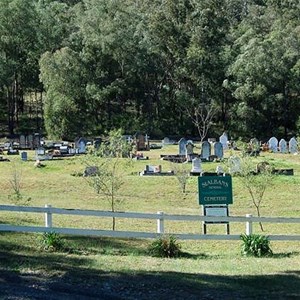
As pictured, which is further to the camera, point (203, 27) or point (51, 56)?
point (203, 27)

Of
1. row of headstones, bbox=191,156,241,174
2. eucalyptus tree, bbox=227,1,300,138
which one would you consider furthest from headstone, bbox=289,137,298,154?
eucalyptus tree, bbox=227,1,300,138

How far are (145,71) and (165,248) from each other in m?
50.6

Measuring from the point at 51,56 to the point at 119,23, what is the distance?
27.8 feet

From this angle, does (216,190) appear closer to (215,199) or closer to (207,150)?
(215,199)

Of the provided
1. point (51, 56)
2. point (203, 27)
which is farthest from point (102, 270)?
point (203, 27)

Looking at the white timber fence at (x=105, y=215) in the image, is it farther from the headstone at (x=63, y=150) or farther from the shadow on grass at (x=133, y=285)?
the headstone at (x=63, y=150)

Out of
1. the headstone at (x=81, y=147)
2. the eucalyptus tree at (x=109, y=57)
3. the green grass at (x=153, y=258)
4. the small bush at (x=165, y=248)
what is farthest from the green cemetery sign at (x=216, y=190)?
the eucalyptus tree at (x=109, y=57)

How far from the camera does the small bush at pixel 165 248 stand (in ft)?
42.2

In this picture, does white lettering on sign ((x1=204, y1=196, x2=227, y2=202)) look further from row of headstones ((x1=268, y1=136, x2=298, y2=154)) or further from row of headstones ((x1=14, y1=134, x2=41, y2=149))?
row of headstones ((x1=14, y1=134, x2=41, y2=149))

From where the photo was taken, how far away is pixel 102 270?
10.4 meters

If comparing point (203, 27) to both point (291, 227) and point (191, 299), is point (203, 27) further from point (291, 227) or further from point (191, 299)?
point (191, 299)

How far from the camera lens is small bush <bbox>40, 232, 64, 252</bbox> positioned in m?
12.5

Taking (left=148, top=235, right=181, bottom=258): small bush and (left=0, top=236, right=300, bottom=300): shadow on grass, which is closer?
(left=0, top=236, right=300, bottom=300): shadow on grass

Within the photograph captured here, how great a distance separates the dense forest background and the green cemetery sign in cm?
3898
